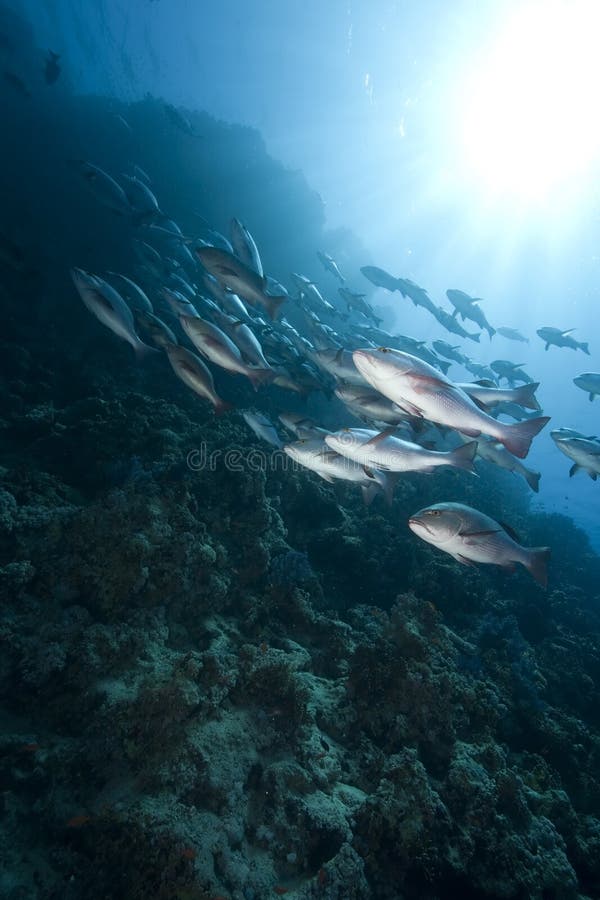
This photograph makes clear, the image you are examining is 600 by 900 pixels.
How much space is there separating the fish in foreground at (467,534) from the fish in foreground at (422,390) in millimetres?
689

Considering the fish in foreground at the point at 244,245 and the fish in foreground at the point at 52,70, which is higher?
the fish in foreground at the point at 52,70

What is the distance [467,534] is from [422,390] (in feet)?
4.17

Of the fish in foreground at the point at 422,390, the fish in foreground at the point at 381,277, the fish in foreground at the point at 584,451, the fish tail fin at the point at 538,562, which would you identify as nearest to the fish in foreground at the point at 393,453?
the fish in foreground at the point at 422,390

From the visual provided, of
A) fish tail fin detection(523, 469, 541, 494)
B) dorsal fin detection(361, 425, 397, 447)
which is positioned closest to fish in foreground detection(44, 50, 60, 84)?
dorsal fin detection(361, 425, 397, 447)

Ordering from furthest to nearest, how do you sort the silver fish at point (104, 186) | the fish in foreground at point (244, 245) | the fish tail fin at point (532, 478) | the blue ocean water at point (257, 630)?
the silver fish at point (104, 186)
the fish in foreground at point (244, 245)
the fish tail fin at point (532, 478)
the blue ocean water at point (257, 630)

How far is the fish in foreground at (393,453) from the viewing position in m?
3.36

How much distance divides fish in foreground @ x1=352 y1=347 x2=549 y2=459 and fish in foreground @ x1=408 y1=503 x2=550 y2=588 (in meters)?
0.69

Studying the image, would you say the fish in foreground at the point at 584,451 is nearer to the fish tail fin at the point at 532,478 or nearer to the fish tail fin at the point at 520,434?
the fish tail fin at the point at 532,478

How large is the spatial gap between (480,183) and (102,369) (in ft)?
221

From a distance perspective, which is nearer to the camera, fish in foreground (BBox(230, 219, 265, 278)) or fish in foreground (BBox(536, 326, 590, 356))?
fish in foreground (BBox(230, 219, 265, 278))

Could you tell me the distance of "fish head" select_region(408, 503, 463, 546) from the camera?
3262 millimetres

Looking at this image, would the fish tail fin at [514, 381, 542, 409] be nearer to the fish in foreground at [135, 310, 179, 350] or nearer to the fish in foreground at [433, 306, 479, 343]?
the fish in foreground at [135, 310, 179, 350]

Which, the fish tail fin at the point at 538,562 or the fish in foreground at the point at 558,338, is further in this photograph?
the fish in foreground at the point at 558,338

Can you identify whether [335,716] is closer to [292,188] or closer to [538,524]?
[538,524]
